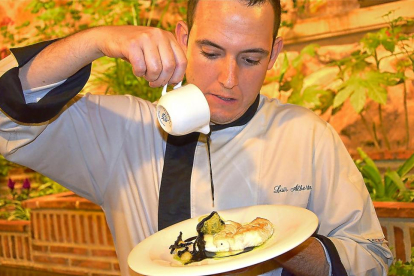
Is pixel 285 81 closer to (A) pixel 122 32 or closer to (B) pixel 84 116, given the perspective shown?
(B) pixel 84 116

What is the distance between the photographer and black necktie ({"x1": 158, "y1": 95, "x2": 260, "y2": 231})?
166 centimetres

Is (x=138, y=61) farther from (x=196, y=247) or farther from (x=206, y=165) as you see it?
(x=206, y=165)

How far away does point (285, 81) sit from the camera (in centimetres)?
390

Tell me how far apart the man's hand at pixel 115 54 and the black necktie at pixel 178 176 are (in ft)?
1.46

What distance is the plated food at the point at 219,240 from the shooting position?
48.3 inches

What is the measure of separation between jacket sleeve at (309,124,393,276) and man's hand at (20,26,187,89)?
1.96ft

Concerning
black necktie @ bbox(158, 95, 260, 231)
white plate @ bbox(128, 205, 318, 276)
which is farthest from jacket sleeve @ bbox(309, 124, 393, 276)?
black necktie @ bbox(158, 95, 260, 231)

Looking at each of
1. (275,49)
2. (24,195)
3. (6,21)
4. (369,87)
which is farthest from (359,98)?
(6,21)

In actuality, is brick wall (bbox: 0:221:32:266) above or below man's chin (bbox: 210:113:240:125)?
below

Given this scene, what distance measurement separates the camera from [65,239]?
14.0ft

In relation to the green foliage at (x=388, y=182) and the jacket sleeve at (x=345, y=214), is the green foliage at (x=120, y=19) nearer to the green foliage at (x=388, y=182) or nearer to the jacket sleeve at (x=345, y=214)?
the green foliage at (x=388, y=182)

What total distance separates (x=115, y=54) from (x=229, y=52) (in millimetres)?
391

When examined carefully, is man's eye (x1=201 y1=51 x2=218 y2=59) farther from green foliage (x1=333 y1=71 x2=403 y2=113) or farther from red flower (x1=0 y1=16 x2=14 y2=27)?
red flower (x1=0 y1=16 x2=14 y2=27)

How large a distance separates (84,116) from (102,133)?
0.08m
